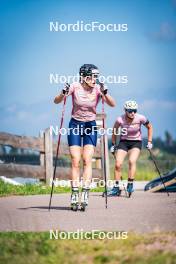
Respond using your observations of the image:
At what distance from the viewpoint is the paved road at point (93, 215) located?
25.9ft

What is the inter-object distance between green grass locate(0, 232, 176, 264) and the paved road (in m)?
0.79

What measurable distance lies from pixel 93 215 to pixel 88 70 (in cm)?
187

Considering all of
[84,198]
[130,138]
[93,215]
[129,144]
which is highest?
[130,138]

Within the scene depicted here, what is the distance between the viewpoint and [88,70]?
9.45 meters

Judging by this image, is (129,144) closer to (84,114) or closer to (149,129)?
(149,129)

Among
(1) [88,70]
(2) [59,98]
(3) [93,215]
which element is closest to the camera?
(3) [93,215]

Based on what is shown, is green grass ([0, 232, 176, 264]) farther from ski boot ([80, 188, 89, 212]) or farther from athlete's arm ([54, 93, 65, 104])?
athlete's arm ([54, 93, 65, 104])

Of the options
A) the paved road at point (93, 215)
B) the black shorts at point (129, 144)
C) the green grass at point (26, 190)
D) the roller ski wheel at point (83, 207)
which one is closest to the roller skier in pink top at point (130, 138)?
the black shorts at point (129, 144)

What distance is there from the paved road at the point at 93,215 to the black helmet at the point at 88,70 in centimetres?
181

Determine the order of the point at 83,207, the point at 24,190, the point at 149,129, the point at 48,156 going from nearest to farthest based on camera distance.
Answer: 1. the point at 83,207
2. the point at 149,129
3. the point at 24,190
4. the point at 48,156

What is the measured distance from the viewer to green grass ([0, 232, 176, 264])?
5797 mm

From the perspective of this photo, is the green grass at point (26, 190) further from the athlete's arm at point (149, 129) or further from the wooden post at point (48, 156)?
the athlete's arm at point (149, 129)

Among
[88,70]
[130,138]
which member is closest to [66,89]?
[88,70]

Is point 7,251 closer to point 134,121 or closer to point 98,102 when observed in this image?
point 98,102
